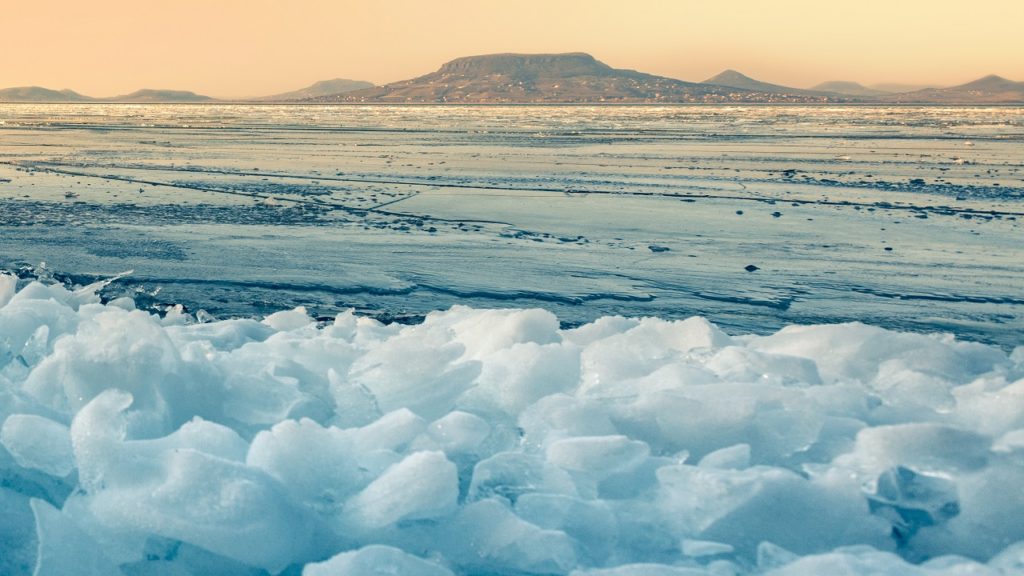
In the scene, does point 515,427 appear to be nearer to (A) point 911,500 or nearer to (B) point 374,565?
(B) point 374,565

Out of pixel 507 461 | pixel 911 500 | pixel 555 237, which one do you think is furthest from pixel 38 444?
pixel 555 237

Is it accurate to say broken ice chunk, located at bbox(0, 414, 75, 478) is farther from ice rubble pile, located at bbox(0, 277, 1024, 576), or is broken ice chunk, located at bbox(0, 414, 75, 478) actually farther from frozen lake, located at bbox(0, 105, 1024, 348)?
frozen lake, located at bbox(0, 105, 1024, 348)

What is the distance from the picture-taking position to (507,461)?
8.59ft

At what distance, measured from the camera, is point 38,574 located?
2234mm

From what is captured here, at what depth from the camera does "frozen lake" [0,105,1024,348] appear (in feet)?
19.5

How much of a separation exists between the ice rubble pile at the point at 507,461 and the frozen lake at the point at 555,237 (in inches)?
86.0

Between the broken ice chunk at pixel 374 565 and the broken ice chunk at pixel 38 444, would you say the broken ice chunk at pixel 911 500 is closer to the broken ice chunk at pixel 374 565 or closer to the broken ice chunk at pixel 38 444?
the broken ice chunk at pixel 374 565

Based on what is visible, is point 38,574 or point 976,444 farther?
point 976,444

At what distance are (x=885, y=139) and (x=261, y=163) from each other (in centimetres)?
1705

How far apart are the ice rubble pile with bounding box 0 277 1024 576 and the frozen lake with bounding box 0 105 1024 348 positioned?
2.18 m

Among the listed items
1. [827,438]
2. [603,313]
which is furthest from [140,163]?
[827,438]

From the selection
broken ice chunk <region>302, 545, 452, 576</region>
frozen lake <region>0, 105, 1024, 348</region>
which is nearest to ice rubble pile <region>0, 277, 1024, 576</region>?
broken ice chunk <region>302, 545, 452, 576</region>

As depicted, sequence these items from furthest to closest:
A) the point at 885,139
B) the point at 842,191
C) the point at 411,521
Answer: the point at 885,139 < the point at 842,191 < the point at 411,521

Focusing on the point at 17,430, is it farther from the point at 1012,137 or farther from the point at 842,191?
the point at 1012,137
